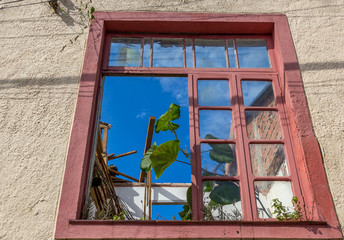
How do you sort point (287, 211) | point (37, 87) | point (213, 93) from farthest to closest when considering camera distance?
point (213, 93) → point (37, 87) → point (287, 211)

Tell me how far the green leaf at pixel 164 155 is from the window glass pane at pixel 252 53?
122cm

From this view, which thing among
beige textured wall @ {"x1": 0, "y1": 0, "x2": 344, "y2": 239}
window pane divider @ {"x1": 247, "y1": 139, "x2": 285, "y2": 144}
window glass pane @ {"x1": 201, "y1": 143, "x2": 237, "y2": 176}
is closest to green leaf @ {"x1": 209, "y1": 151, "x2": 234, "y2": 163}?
window glass pane @ {"x1": 201, "y1": 143, "x2": 237, "y2": 176}

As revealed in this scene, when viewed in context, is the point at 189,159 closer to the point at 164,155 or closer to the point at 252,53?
the point at 164,155

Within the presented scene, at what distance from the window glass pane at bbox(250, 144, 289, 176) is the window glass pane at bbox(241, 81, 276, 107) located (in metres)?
0.48

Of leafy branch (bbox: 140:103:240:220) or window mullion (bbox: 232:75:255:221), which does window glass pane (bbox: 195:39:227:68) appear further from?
leafy branch (bbox: 140:103:240:220)

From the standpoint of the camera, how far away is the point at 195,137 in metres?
3.66

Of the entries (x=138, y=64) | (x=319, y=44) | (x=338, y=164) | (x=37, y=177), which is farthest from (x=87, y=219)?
(x=319, y=44)

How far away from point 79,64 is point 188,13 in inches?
51.5

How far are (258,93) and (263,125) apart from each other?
386mm

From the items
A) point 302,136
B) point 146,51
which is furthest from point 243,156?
point 146,51

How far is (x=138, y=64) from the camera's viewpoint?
4227mm

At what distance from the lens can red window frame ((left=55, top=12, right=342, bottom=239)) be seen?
3.00 meters

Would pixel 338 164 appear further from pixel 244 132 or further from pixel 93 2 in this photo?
pixel 93 2

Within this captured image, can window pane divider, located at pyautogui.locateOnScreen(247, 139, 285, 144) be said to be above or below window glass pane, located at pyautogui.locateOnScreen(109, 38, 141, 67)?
below
